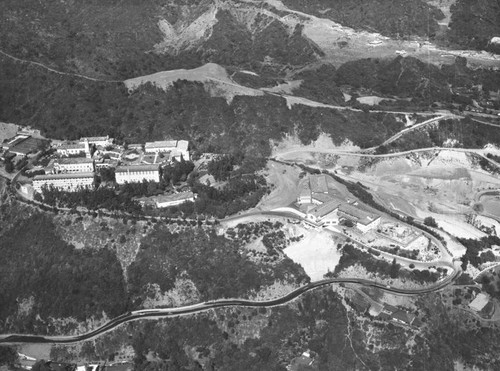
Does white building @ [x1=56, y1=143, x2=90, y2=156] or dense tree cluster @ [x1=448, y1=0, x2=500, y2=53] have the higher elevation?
dense tree cluster @ [x1=448, y1=0, x2=500, y2=53]

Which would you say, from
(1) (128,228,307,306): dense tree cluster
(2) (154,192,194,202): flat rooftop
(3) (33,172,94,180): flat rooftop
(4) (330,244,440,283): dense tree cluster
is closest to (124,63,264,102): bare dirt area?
(3) (33,172,94,180): flat rooftop

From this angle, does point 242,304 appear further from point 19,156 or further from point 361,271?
point 19,156

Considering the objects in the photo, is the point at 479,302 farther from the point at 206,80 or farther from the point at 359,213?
the point at 206,80

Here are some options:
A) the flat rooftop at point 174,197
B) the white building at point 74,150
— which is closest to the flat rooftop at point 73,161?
the white building at point 74,150

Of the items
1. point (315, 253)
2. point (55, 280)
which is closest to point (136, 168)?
point (55, 280)

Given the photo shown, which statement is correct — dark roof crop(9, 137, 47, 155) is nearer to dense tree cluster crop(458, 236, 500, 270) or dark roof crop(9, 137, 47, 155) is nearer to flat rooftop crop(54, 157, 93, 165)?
flat rooftop crop(54, 157, 93, 165)

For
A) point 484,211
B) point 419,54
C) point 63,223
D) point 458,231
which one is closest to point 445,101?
point 419,54
